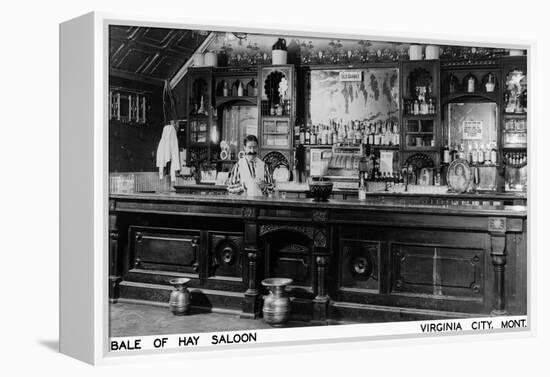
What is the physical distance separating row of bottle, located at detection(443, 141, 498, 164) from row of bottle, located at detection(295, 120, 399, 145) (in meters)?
0.78

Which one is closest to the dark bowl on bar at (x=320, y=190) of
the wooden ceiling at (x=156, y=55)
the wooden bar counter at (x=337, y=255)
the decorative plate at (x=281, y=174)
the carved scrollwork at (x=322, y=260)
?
the wooden bar counter at (x=337, y=255)

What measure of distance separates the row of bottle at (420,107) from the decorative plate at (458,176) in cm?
83

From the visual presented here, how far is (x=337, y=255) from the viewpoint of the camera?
23.5 ft

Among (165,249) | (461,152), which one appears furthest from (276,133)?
(165,249)

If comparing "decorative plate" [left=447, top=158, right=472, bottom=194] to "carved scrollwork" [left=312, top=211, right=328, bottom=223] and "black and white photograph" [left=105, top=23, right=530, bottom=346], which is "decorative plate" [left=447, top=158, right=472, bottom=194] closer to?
"black and white photograph" [left=105, top=23, right=530, bottom=346]

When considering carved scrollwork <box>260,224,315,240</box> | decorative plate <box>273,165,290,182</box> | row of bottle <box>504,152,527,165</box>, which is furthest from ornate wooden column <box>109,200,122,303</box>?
row of bottle <box>504,152,527,165</box>

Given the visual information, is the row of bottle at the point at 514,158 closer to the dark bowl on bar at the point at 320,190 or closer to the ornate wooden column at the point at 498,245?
the ornate wooden column at the point at 498,245

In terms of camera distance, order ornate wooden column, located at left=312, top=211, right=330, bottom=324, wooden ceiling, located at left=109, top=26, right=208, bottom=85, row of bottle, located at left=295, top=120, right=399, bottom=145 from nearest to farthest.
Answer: ornate wooden column, located at left=312, top=211, right=330, bottom=324, wooden ceiling, located at left=109, top=26, right=208, bottom=85, row of bottle, located at left=295, top=120, right=399, bottom=145

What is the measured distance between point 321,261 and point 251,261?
716mm

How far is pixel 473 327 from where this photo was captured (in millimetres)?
6984

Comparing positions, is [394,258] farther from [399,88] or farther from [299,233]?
[399,88]

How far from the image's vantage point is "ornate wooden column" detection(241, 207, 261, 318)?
7.22 metres

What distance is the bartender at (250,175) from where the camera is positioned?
27.5 ft

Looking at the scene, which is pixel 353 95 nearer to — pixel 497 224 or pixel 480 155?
pixel 480 155
